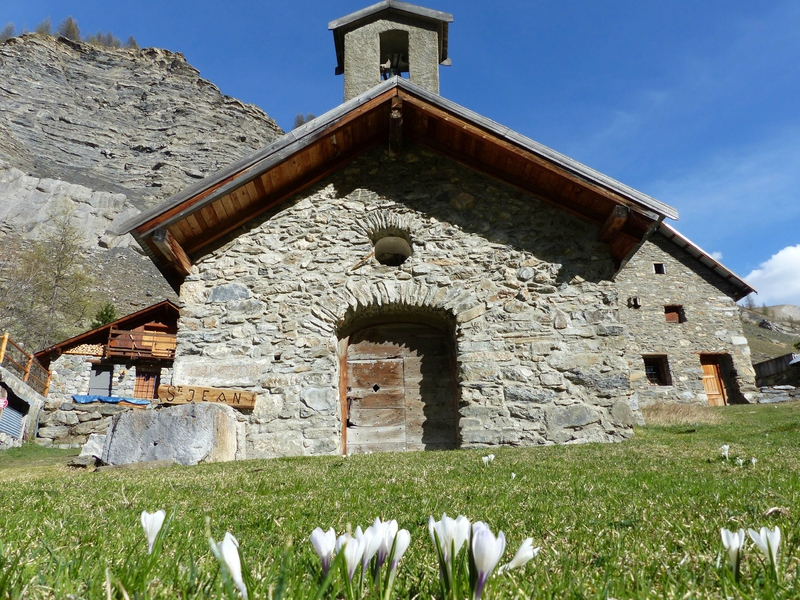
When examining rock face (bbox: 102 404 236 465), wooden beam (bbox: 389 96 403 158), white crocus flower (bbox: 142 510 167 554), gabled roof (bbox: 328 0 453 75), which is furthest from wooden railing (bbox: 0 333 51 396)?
white crocus flower (bbox: 142 510 167 554)

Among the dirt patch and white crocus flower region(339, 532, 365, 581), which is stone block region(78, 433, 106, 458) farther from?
the dirt patch

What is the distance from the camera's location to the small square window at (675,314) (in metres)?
19.2

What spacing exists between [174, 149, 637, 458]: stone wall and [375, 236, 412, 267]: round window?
344mm

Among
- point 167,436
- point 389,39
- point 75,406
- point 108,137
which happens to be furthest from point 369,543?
point 108,137

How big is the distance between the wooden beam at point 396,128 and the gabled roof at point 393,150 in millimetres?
18

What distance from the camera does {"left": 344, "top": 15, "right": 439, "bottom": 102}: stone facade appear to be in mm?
10891

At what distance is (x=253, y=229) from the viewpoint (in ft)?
27.6

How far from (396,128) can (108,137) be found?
5950cm

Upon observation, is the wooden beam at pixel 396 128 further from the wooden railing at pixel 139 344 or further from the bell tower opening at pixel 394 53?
the wooden railing at pixel 139 344

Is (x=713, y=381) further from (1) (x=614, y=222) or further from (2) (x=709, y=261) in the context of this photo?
(1) (x=614, y=222)

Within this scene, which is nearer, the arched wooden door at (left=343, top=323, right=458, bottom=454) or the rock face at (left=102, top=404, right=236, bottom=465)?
the rock face at (left=102, top=404, right=236, bottom=465)

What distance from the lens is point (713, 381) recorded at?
1897cm

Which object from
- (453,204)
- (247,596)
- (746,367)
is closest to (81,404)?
(453,204)

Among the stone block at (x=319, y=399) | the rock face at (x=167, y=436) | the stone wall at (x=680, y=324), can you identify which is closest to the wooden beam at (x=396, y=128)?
the stone block at (x=319, y=399)
